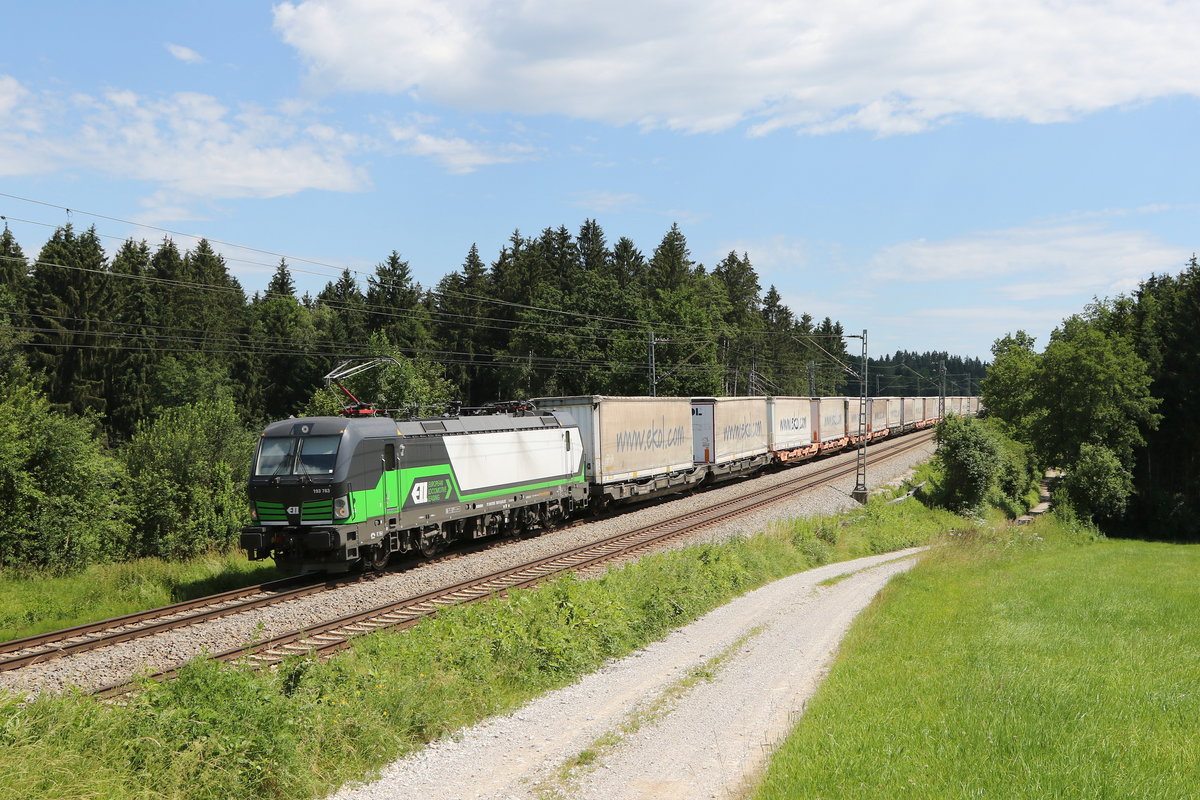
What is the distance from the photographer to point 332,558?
62.2 feet

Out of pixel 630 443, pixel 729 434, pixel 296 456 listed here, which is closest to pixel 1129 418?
pixel 729 434

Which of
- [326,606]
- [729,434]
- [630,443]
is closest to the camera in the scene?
[326,606]

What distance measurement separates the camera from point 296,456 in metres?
19.1

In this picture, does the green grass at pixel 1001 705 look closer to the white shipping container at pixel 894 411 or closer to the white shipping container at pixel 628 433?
the white shipping container at pixel 628 433

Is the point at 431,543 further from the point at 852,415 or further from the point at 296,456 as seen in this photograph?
the point at 852,415

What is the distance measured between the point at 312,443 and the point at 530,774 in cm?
1231

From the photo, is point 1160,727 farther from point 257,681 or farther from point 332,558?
point 332,558

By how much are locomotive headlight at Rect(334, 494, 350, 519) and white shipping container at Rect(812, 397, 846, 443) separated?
120 ft

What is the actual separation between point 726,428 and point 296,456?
2272 cm

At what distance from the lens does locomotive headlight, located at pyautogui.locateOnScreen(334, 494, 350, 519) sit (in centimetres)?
1844

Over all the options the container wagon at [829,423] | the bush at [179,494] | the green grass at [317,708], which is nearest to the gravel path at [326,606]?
the green grass at [317,708]

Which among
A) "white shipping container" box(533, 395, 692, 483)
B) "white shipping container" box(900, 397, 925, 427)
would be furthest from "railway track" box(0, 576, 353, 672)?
"white shipping container" box(900, 397, 925, 427)

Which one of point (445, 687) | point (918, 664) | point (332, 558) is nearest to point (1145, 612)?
point (918, 664)

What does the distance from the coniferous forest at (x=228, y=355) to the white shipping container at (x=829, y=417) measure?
12.3ft
